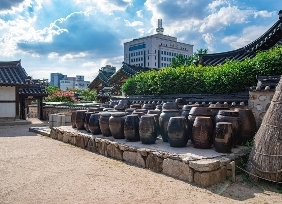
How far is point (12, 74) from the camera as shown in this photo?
15.0 m

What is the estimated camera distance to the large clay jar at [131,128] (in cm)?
616

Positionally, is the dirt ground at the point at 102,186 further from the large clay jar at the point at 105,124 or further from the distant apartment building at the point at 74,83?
the distant apartment building at the point at 74,83

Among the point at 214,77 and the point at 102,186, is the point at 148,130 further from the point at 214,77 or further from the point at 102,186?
the point at 214,77

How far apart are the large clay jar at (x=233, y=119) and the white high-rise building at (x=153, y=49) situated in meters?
67.2

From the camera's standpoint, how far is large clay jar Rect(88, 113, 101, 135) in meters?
7.35

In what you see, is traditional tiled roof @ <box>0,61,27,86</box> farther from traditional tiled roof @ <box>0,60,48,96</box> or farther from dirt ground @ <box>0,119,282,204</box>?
dirt ground @ <box>0,119,282,204</box>

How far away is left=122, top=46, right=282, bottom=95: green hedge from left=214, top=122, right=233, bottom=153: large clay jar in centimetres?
276

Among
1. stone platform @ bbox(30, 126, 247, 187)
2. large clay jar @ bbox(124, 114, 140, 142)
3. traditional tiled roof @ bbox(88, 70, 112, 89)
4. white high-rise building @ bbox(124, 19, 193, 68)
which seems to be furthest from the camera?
white high-rise building @ bbox(124, 19, 193, 68)

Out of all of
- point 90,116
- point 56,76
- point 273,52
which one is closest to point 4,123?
point 90,116

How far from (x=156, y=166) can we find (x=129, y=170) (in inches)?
22.0

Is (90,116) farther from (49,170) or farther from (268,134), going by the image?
(268,134)

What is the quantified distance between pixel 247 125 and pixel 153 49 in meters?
68.0

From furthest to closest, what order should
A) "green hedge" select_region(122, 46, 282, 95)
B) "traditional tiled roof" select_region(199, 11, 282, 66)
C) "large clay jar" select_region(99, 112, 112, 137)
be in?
"traditional tiled roof" select_region(199, 11, 282, 66) → "large clay jar" select_region(99, 112, 112, 137) → "green hedge" select_region(122, 46, 282, 95)

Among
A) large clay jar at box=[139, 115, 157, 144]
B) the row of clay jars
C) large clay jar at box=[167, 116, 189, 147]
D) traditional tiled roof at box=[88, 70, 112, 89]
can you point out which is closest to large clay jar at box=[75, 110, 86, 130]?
the row of clay jars
